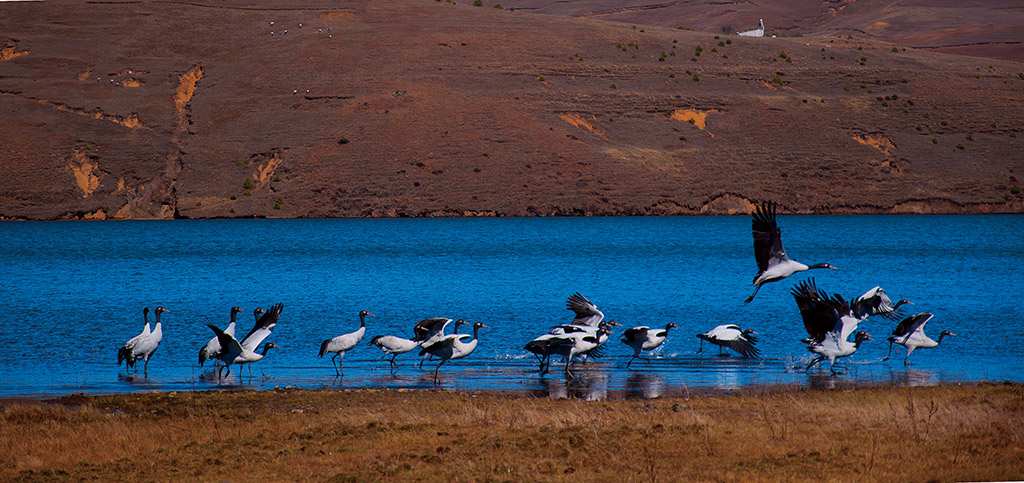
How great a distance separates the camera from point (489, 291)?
41.6 m

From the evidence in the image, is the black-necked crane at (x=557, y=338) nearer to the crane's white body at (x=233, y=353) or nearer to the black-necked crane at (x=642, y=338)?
the black-necked crane at (x=642, y=338)

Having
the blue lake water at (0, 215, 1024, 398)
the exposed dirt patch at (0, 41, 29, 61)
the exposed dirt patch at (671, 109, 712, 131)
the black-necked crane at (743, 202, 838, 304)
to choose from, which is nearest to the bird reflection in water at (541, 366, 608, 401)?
the blue lake water at (0, 215, 1024, 398)

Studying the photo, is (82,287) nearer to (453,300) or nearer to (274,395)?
(453,300)

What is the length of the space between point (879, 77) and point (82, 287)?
93041 millimetres

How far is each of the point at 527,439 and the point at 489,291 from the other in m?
28.6

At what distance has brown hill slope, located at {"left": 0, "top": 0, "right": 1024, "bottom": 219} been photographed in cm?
9056

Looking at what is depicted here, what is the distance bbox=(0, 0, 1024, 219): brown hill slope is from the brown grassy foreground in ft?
243

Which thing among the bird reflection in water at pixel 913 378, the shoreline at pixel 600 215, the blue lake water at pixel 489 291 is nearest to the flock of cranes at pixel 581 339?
the blue lake water at pixel 489 291

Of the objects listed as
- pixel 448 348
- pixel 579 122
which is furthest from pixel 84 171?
pixel 448 348

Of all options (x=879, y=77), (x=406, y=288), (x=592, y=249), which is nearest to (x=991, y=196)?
(x=879, y=77)

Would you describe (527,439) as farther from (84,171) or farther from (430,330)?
(84,171)

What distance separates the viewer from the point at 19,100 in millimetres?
100375

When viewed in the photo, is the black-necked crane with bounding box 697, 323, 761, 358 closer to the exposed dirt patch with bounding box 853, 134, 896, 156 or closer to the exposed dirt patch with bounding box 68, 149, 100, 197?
the exposed dirt patch with bounding box 68, 149, 100, 197

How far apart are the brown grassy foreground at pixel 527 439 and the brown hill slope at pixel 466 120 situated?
7402 cm
